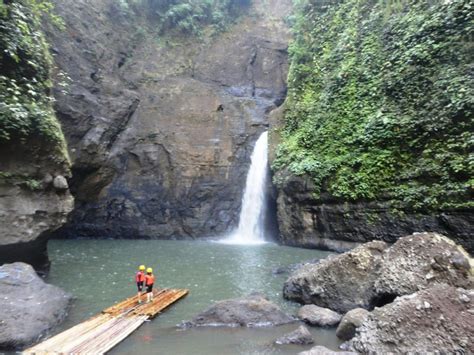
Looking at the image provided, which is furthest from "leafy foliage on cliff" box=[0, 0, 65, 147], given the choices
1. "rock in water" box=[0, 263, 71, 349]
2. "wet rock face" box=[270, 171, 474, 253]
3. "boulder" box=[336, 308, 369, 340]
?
"wet rock face" box=[270, 171, 474, 253]

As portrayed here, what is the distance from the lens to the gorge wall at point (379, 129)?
12.7m

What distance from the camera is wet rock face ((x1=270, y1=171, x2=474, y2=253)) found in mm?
12328

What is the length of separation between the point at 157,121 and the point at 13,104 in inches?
606

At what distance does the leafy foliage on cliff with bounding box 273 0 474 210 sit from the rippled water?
167 inches

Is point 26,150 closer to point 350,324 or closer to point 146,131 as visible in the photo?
point 350,324

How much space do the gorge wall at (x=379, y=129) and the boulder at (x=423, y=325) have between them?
7.04 metres

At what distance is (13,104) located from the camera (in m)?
9.76

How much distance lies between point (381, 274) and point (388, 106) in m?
9.23

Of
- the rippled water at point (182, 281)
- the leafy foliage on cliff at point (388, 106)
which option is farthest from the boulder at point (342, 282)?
the leafy foliage on cliff at point (388, 106)

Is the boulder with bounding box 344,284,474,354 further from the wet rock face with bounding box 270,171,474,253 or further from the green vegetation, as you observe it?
the green vegetation

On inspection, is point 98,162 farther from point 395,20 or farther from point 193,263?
point 395,20

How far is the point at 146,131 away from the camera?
24.6 meters

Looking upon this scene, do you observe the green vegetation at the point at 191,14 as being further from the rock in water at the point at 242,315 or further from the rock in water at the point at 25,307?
the rock in water at the point at 242,315

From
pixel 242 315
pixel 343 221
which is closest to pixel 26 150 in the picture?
pixel 242 315
